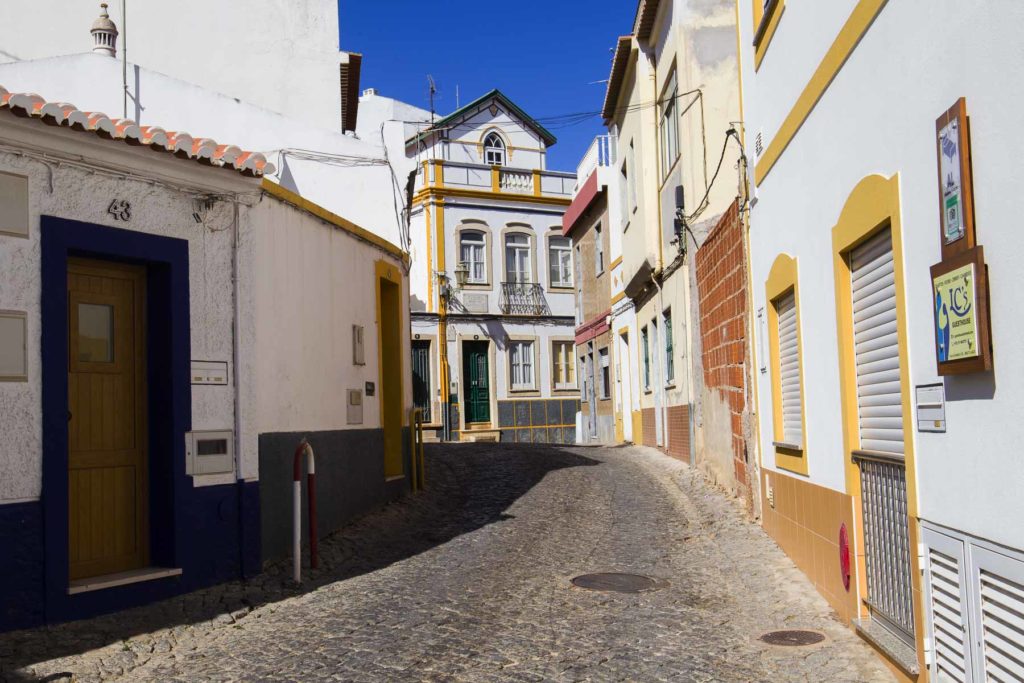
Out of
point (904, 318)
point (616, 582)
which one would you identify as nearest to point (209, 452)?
point (616, 582)

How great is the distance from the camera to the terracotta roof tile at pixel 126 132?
270 inches

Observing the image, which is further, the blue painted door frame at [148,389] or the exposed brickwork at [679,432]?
the exposed brickwork at [679,432]

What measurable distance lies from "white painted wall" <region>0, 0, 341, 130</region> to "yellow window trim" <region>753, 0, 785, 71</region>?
31.6 ft

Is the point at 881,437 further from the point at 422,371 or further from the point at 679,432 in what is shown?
the point at 422,371

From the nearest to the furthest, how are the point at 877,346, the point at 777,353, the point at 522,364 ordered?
the point at 877,346, the point at 777,353, the point at 522,364

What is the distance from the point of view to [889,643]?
19.1 ft

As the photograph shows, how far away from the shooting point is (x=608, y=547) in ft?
33.8

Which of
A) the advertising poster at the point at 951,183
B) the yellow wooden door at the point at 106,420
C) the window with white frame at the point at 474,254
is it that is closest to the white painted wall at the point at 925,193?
the advertising poster at the point at 951,183

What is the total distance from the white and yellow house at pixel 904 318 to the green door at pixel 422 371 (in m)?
23.3

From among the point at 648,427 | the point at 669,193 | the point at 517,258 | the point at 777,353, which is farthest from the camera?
the point at 517,258

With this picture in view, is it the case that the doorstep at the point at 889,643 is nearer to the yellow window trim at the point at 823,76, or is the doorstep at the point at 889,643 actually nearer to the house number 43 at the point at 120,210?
the yellow window trim at the point at 823,76

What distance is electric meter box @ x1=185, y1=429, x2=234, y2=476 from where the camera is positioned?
8320 millimetres

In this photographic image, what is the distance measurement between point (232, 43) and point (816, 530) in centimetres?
1308

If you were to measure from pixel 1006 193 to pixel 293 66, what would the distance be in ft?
49.4
